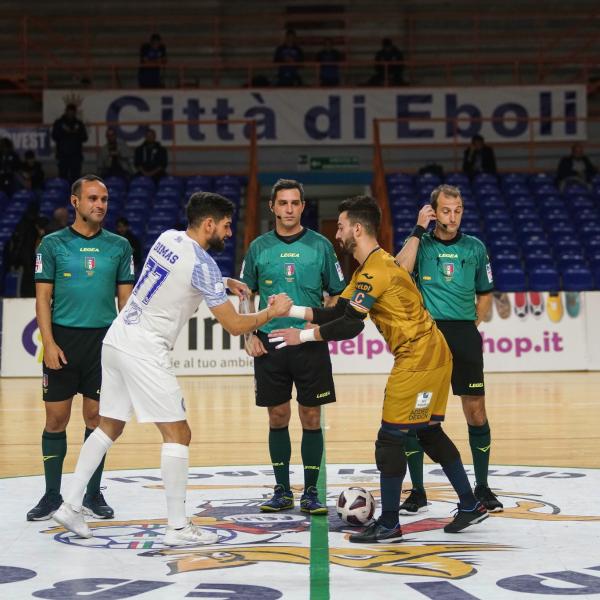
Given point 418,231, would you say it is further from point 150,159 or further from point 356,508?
point 150,159

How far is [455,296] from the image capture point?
25.1 ft

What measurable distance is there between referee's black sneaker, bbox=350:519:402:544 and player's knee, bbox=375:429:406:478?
0.31 m

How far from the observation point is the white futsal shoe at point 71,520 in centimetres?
637

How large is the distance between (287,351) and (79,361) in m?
1.43

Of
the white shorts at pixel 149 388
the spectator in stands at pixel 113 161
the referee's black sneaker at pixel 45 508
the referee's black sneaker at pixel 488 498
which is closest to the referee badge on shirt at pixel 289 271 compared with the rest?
the white shorts at pixel 149 388

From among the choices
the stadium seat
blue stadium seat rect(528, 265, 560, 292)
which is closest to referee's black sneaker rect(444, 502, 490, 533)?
blue stadium seat rect(528, 265, 560, 292)

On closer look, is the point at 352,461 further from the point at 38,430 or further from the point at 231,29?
the point at 231,29

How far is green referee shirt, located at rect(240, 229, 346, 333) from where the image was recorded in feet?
25.1

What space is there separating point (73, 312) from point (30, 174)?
51.6ft

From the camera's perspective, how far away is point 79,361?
24.2 feet

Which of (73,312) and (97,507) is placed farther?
(73,312)

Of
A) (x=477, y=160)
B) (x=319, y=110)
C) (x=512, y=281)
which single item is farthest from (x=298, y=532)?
(x=319, y=110)

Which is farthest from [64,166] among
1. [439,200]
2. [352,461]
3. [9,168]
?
[439,200]

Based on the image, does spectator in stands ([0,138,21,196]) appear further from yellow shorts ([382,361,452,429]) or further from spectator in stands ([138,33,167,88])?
yellow shorts ([382,361,452,429])
